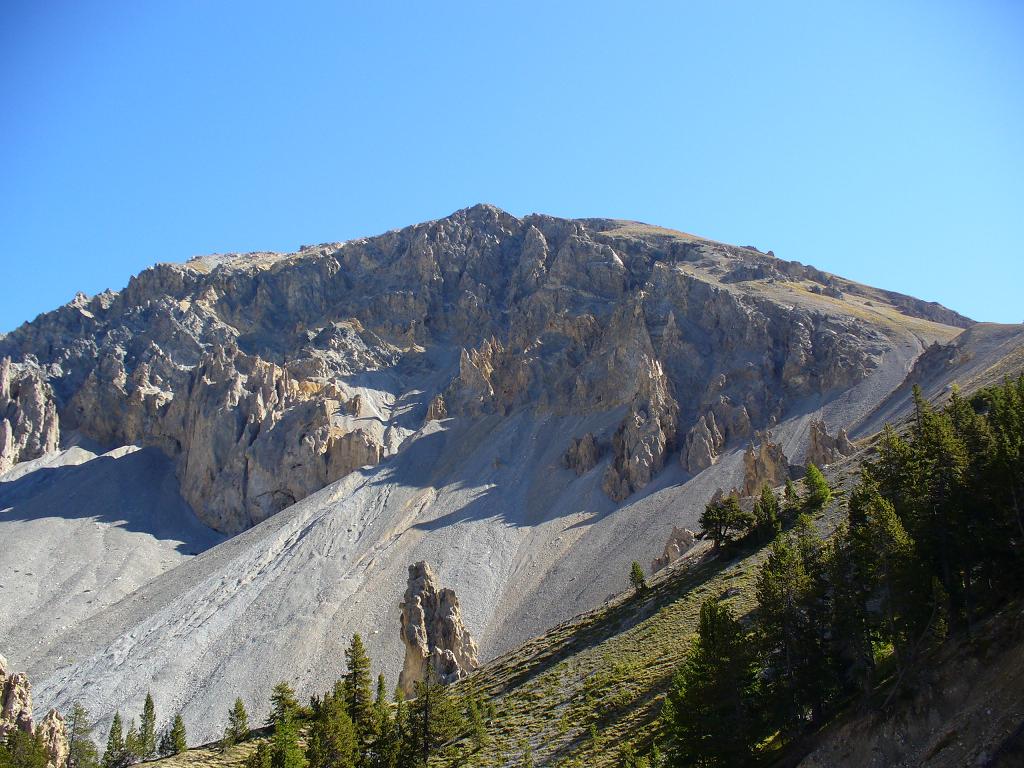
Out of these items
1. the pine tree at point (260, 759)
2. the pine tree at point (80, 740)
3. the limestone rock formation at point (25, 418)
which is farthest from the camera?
the limestone rock formation at point (25, 418)

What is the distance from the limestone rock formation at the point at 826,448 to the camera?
80000mm

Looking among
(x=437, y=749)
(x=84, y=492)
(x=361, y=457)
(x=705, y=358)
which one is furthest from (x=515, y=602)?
(x=84, y=492)

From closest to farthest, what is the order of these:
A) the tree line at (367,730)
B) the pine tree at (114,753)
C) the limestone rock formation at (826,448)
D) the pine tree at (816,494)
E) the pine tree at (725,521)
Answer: the tree line at (367,730) → the pine tree at (816,494) → the pine tree at (725,521) → the pine tree at (114,753) → the limestone rock formation at (826,448)

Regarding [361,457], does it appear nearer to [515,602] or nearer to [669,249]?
[515,602]

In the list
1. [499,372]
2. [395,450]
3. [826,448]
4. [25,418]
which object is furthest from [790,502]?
[25,418]

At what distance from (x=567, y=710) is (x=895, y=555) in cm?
2003

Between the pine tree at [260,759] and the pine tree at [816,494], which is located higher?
the pine tree at [816,494]

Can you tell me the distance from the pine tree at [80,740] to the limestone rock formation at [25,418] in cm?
9655

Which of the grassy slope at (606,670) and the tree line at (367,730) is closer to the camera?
the tree line at (367,730)

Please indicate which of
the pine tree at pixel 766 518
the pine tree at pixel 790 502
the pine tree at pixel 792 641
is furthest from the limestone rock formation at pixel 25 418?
the pine tree at pixel 792 641

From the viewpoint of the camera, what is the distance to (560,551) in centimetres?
9550

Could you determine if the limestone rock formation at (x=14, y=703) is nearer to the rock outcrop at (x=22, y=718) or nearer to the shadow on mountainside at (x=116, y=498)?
the rock outcrop at (x=22, y=718)

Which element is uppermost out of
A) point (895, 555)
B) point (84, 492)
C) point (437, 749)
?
point (84, 492)

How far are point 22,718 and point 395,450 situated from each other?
291ft
